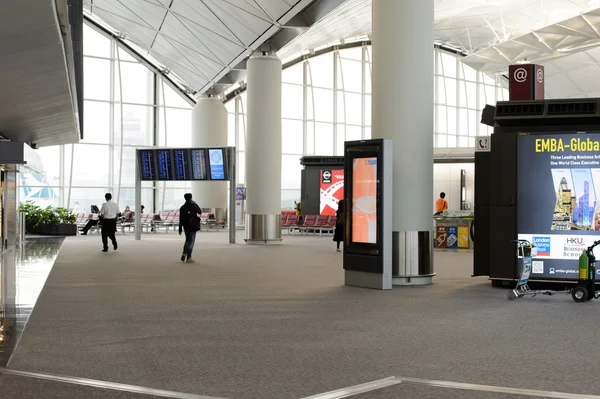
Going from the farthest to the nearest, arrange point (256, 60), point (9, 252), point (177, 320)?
point (256, 60)
point (9, 252)
point (177, 320)

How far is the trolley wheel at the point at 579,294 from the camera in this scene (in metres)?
11.0

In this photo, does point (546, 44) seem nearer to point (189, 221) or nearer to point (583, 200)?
point (189, 221)

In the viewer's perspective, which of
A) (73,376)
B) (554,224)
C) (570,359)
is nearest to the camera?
(73,376)

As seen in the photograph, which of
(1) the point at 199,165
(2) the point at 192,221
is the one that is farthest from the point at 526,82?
(1) the point at 199,165

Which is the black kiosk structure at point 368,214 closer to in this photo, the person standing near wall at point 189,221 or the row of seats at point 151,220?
the person standing near wall at point 189,221

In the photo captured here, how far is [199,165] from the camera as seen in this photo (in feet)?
90.5

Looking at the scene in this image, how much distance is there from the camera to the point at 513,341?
297 inches

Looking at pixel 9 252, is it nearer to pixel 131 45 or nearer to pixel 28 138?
pixel 28 138

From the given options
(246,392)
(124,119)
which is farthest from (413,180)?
(124,119)

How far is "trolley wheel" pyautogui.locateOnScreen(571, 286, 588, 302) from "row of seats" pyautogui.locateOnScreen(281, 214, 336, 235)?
23391 mm

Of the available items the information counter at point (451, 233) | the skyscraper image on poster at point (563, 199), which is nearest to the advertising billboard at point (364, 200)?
the skyscraper image on poster at point (563, 199)

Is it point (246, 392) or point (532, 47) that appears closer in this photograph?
point (246, 392)

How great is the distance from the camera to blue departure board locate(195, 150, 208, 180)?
27.5 metres

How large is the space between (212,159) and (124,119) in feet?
45.9
